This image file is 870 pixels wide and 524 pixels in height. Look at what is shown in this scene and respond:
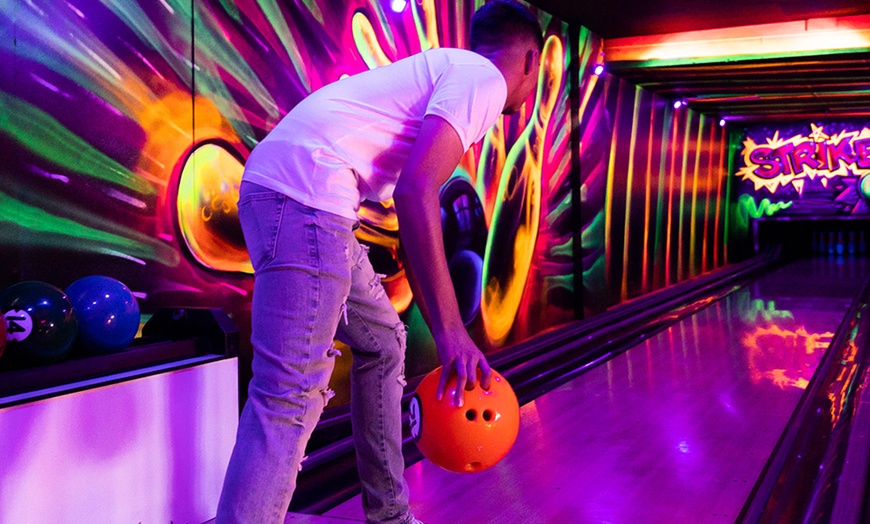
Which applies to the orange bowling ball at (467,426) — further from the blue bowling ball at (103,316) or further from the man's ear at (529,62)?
the blue bowling ball at (103,316)

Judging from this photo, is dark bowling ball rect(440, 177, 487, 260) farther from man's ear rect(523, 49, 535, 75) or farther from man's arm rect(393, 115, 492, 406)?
man's arm rect(393, 115, 492, 406)

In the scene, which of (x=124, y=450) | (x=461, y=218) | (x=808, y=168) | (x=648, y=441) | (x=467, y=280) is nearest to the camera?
(x=124, y=450)

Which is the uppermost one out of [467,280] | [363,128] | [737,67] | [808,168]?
[737,67]

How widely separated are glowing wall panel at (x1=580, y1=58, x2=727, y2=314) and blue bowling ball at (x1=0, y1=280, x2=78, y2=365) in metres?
4.88

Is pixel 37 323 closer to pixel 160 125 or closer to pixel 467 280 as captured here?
pixel 160 125

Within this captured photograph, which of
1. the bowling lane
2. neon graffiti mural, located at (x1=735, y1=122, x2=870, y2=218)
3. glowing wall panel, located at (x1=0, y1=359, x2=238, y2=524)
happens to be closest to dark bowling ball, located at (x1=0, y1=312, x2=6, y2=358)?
glowing wall panel, located at (x1=0, y1=359, x2=238, y2=524)

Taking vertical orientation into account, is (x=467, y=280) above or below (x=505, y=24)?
below

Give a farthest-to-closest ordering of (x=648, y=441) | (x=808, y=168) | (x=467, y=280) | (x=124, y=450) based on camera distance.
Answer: (x=808, y=168)
(x=467, y=280)
(x=648, y=441)
(x=124, y=450)

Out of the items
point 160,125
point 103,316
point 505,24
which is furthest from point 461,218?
point 505,24

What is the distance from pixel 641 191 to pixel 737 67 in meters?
1.54

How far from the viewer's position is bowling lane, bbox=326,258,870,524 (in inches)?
90.2

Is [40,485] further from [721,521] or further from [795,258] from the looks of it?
[795,258]

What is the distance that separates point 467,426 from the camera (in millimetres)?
1538

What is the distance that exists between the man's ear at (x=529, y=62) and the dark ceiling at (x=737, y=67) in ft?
13.0
